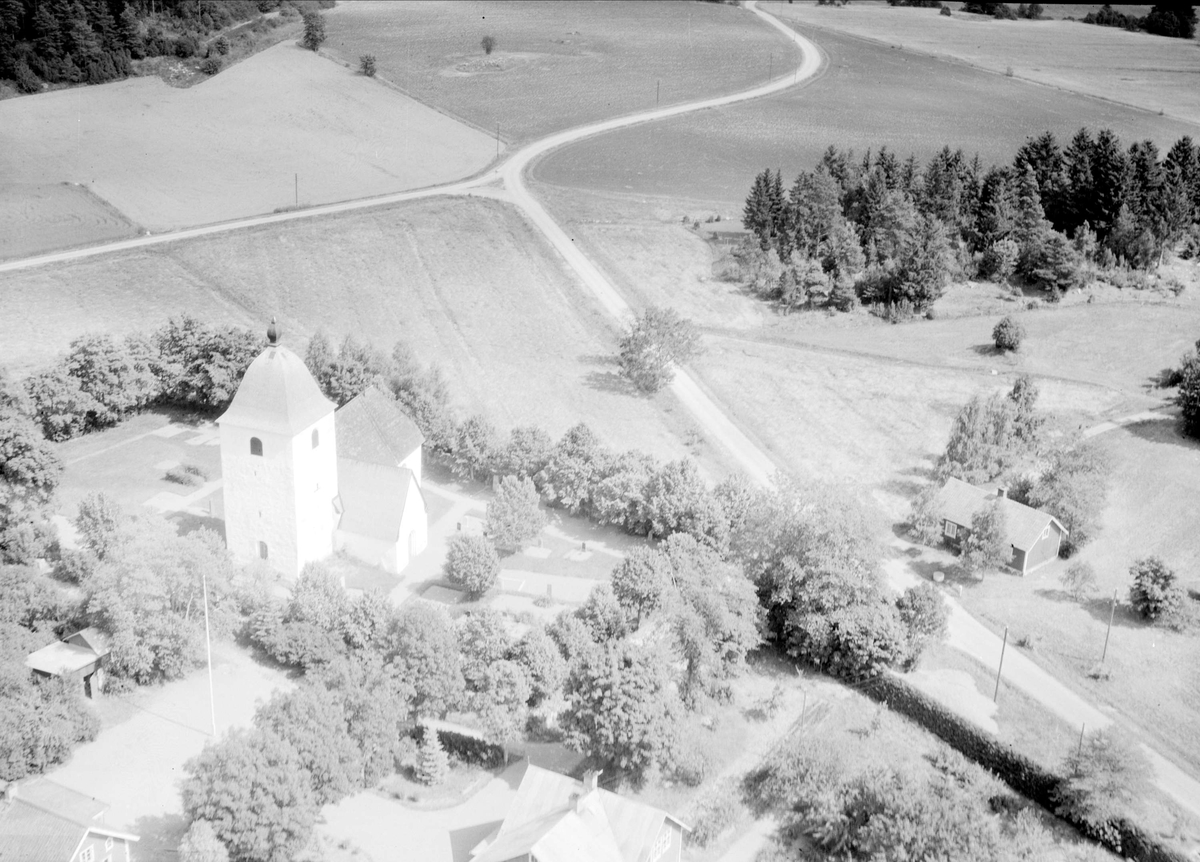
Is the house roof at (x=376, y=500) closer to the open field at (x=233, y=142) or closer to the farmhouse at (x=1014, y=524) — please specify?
the farmhouse at (x=1014, y=524)

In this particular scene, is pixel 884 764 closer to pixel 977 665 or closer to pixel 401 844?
pixel 977 665

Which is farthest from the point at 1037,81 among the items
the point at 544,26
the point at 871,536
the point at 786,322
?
the point at 871,536

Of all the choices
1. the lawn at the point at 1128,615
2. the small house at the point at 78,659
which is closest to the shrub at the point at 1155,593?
the lawn at the point at 1128,615

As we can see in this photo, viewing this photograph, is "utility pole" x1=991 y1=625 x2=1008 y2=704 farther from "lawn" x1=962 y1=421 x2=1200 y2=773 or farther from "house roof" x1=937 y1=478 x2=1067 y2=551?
"house roof" x1=937 y1=478 x2=1067 y2=551

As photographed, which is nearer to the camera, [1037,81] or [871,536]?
[871,536]

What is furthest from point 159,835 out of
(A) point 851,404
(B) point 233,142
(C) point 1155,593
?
(B) point 233,142

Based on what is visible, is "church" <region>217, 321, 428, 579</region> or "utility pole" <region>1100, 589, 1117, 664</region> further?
"utility pole" <region>1100, 589, 1117, 664</region>

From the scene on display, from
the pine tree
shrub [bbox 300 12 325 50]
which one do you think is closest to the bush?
the pine tree

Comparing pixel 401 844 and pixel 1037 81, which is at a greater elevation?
pixel 1037 81
